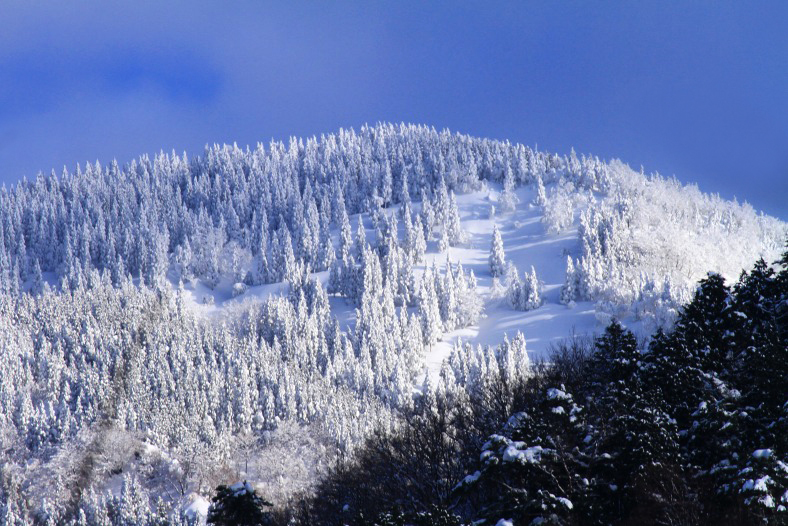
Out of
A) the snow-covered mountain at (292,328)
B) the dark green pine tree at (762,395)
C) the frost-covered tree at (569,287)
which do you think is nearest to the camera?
the dark green pine tree at (762,395)

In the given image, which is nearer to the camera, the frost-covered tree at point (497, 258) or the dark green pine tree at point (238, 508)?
the dark green pine tree at point (238, 508)

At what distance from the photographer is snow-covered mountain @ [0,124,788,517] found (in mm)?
110188

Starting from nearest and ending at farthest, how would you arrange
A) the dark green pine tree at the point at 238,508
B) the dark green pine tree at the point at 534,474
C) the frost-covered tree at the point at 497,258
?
the dark green pine tree at the point at 534,474 < the dark green pine tree at the point at 238,508 < the frost-covered tree at the point at 497,258

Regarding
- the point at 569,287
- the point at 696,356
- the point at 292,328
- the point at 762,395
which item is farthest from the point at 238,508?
the point at 569,287

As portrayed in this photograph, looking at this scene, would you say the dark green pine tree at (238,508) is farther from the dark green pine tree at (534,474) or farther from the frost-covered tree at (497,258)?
the frost-covered tree at (497,258)

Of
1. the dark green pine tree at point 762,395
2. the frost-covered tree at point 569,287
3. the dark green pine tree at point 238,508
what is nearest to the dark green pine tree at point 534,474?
the dark green pine tree at point 762,395

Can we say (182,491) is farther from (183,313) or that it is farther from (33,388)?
(183,313)

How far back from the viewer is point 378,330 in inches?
5482

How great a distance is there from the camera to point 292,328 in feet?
484

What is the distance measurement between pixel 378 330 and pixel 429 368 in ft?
47.6

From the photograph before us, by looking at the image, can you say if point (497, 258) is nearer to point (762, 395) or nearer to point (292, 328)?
point (292, 328)

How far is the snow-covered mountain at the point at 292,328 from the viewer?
110m

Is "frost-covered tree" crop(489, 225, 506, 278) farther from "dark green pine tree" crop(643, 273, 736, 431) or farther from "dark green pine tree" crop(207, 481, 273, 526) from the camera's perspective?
"dark green pine tree" crop(207, 481, 273, 526)

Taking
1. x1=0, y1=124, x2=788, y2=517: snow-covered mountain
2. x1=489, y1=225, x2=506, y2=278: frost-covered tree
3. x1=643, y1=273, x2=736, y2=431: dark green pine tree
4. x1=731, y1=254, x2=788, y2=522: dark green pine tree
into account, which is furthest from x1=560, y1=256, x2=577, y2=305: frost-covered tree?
x1=643, y1=273, x2=736, y2=431: dark green pine tree
